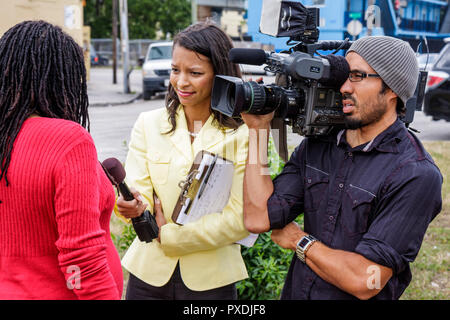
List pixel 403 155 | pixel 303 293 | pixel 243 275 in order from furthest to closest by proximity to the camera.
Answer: pixel 243 275 → pixel 303 293 → pixel 403 155

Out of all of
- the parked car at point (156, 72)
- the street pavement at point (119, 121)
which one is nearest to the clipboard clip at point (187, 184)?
the street pavement at point (119, 121)

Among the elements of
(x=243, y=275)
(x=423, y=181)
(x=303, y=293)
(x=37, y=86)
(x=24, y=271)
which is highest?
(x=37, y=86)

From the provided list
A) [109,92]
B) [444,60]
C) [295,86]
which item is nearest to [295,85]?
[295,86]

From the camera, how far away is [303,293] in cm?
189

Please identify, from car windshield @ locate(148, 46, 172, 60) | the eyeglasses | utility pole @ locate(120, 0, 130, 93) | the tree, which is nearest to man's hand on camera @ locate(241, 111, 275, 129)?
the eyeglasses

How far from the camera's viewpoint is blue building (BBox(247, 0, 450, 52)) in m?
2.21

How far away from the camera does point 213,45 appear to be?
229 cm

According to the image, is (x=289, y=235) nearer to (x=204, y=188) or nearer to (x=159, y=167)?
(x=204, y=188)

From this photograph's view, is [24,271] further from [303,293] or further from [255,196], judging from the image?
[303,293]

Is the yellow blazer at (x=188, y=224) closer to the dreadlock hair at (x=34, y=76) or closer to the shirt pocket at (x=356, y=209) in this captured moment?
the shirt pocket at (x=356, y=209)

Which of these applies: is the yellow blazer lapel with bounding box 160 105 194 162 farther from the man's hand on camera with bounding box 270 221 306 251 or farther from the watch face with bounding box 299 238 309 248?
the watch face with bounding box 299 238 309 248

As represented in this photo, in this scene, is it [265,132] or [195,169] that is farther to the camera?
[195,169]

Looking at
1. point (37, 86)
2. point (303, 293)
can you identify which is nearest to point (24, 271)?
point (37, 86)

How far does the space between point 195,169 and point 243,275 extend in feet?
1.84
